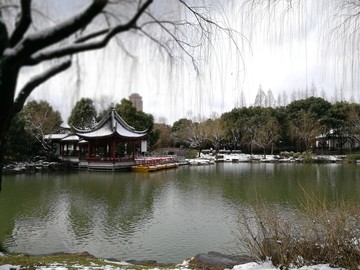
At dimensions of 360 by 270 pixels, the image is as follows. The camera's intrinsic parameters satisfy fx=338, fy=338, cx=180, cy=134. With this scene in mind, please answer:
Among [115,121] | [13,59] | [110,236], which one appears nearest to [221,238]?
[110,236]

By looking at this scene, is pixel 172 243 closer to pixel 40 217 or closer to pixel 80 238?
pixel 80 238

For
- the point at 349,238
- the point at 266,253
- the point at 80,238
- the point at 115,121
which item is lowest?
the point at 80,238

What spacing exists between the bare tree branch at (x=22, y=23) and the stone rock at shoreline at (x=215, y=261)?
354 centimetres

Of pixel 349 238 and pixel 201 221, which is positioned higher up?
pixel 349 238

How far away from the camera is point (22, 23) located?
6.37 ft

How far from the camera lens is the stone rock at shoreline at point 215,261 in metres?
4.50

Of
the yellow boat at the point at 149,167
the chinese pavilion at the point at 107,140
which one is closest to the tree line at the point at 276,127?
the chinese pavilion at the point at 107,140

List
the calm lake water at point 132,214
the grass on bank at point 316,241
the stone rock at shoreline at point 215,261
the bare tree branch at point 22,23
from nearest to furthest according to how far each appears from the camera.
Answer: the bare tree branch at point 22,23, the grass on bank at point 316,241, the stone rock at shoreline at point 215,261, the calm lake water at point 132,214

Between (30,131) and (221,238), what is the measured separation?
19186 millimetres

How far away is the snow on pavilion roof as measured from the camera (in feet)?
72.1

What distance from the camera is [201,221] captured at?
7977 mm

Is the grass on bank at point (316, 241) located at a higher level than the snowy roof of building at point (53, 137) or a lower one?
lower

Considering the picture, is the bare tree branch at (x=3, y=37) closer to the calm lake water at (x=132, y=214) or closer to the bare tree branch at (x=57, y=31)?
the bare tree branch at (x=57, y=31)

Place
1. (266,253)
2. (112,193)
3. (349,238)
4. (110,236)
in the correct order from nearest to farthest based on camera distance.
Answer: (349,238) < (266,253) < (110,236) < (112,193)
